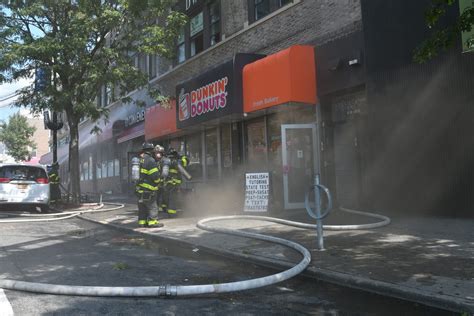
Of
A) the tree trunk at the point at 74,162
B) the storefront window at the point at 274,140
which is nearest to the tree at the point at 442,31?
the storefront window at the point at 274,140

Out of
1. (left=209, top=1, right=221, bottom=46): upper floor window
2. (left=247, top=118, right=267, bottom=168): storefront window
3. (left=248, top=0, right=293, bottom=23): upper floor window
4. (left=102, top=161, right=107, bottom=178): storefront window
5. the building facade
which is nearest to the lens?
the building facade

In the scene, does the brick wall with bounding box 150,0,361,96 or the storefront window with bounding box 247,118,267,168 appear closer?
the brick wall with bounding box 150,0,361,96

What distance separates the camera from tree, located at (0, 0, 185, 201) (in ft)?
46.6

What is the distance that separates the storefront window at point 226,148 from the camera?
15.4 meters

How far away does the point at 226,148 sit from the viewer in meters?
15.7

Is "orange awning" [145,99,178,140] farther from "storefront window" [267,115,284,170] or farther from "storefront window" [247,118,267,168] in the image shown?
"storefront window" [267,115,284,170]

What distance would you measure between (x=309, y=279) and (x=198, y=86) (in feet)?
34.0

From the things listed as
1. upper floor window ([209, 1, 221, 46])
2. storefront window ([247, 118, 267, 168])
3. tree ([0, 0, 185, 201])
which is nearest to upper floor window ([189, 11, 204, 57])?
upper floor window ([209, 1, 221, 46])

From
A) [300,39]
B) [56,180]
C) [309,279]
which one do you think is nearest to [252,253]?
[309,279]

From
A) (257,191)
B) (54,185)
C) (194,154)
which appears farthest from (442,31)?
(54,185)

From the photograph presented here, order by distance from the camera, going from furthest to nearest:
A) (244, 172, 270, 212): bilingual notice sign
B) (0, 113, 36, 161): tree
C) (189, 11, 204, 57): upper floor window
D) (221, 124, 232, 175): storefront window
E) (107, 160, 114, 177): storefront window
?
(0, 113, 36, 161): tree
(107, 160, 114, 177): storefront window
(189, 11, 204, 57): upper floor window
(221, 124, 232, 175): storefront window
(244, 172, 270, 212): bilingual notice sign

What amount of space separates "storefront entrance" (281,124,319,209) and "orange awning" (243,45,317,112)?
81cm

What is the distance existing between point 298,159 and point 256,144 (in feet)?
8.28

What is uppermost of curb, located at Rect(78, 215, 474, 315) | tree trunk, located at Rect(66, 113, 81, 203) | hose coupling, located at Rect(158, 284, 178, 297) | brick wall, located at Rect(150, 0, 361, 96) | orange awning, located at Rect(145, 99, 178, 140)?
brick wall, located at Rect(150, 0, 361, 96)
